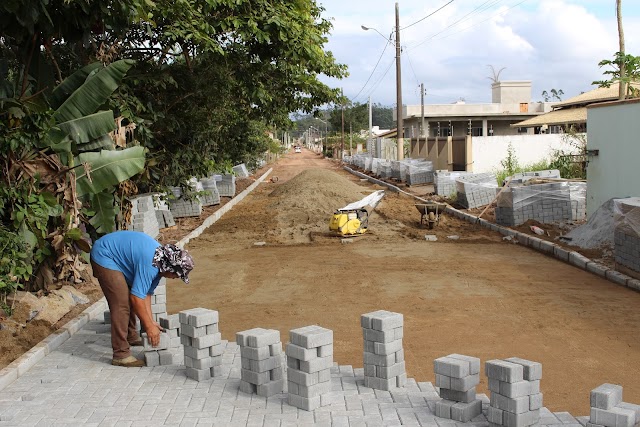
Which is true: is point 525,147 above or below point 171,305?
above

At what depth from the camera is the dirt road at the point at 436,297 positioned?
23.2 feet

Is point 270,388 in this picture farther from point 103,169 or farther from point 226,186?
point 226,186

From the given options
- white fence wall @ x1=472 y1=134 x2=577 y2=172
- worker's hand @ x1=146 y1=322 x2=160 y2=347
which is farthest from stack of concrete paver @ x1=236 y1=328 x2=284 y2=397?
white fence wall @ x1=472 y1=134 x2=577 y2=172

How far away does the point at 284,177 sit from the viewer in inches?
1737

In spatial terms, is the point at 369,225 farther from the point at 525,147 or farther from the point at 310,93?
the point at 525,147

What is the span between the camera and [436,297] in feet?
32.7

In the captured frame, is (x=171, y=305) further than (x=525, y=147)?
No

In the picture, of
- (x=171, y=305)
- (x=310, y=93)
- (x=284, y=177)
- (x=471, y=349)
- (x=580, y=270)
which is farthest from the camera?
(x=284, y=177)

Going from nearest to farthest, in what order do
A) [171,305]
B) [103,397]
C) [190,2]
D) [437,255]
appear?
[103,397]
[171,305]
[190,2]
[437,255]

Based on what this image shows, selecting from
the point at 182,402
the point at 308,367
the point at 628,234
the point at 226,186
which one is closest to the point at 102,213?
the point at 182,402

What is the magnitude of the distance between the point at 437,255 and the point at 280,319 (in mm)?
5603

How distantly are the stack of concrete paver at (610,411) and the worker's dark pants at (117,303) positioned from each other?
14.3 feet

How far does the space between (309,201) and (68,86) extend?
13119 millimetres

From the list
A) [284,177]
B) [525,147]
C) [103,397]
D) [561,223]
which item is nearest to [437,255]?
[561,223]
